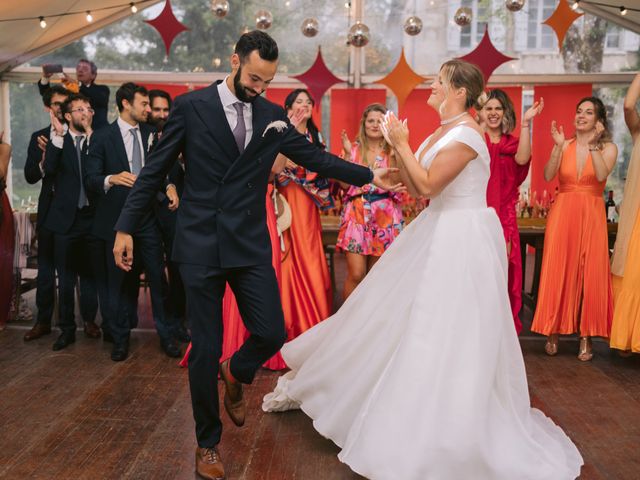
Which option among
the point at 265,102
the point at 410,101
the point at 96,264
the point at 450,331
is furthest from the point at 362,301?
A: the point at 410,101

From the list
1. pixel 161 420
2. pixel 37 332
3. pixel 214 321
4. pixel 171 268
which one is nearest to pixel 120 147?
pixel 171 268

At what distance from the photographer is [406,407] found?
2631mm

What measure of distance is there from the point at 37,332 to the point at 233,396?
8.72 feet

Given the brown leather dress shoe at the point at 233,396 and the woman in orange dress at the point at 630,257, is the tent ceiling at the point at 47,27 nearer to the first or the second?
the brown leather dress shoe at the point at 233,396

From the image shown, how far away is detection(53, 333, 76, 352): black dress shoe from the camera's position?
4.80m

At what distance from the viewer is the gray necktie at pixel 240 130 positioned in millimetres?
2652

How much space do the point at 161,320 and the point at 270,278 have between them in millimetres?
2197

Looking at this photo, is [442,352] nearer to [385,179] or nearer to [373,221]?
[385,179]

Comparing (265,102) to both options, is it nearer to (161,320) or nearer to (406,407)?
(406,407)

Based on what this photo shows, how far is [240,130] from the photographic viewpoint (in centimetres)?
266

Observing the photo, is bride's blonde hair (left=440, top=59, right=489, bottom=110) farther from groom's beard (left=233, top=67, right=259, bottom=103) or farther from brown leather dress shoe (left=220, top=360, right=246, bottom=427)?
brown leather dress shoe (left=220, top=360, right=246, bottom=427)

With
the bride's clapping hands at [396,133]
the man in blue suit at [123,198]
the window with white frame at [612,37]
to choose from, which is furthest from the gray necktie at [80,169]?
the window with white frame at [612,37]

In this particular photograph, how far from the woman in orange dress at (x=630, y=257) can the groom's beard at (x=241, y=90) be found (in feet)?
9.80

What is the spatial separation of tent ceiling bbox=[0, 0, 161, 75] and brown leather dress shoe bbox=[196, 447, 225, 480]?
173 inches
